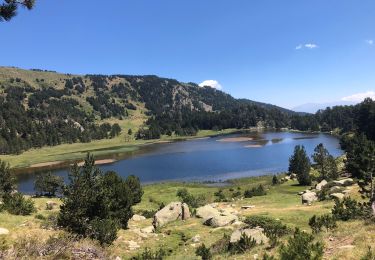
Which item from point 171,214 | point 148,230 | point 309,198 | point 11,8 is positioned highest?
point 11,8

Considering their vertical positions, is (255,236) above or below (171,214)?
above

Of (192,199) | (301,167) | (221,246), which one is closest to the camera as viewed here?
(221,246)

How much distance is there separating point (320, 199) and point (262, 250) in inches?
1161

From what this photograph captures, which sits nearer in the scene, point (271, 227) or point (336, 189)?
point (271, 227)

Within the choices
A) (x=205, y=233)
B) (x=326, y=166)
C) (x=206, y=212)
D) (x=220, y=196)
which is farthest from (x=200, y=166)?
(x=205, y=233)

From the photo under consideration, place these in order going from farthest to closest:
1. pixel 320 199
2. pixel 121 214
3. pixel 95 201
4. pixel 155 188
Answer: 1. pixel 155 188
2. pixel 320 199
3. pixel 121 214
4. pixel 95 201

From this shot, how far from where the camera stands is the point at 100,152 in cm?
18150

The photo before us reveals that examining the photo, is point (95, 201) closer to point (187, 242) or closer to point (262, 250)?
point (187, 242)

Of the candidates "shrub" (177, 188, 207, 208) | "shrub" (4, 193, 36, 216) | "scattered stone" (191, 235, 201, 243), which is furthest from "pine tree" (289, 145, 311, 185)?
"shrub" (4, 193, 36, 216)

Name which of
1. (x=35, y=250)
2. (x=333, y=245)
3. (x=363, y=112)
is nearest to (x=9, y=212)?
(x=35, y=250)

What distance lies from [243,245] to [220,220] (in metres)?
13.0

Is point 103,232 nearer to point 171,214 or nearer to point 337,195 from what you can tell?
point 171,214

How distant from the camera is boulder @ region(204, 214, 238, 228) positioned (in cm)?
3719

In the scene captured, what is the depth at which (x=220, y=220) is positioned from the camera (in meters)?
37.5
